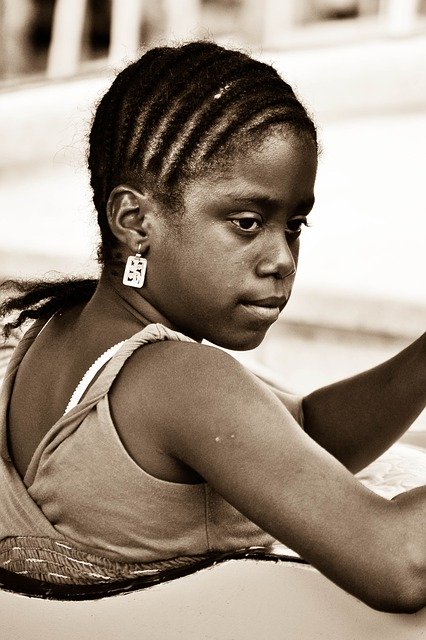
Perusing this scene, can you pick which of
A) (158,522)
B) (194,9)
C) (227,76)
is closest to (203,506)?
(158,522)

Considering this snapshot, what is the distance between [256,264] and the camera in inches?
53.3

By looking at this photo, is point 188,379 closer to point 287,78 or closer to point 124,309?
point 124,309

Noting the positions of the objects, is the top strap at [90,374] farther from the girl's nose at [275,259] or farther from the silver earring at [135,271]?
the girl's nose at [275,259]

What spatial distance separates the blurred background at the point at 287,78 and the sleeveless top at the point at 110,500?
3.16 m

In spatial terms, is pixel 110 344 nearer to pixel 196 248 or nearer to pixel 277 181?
pixel 196 248

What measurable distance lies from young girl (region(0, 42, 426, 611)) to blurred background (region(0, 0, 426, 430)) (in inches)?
121

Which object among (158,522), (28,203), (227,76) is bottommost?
(28,203)

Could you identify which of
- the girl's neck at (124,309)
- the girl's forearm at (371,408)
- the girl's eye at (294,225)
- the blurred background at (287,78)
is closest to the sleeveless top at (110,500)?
the girl's neck at (124,309)

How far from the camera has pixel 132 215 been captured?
138 centimetres

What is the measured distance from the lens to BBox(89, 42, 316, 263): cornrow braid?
4.39 feet

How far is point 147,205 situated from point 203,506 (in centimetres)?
39

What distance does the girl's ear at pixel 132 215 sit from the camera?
1373 mm

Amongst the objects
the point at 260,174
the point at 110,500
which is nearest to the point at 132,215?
the point at 260,174

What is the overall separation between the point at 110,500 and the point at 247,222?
38 centimetres
